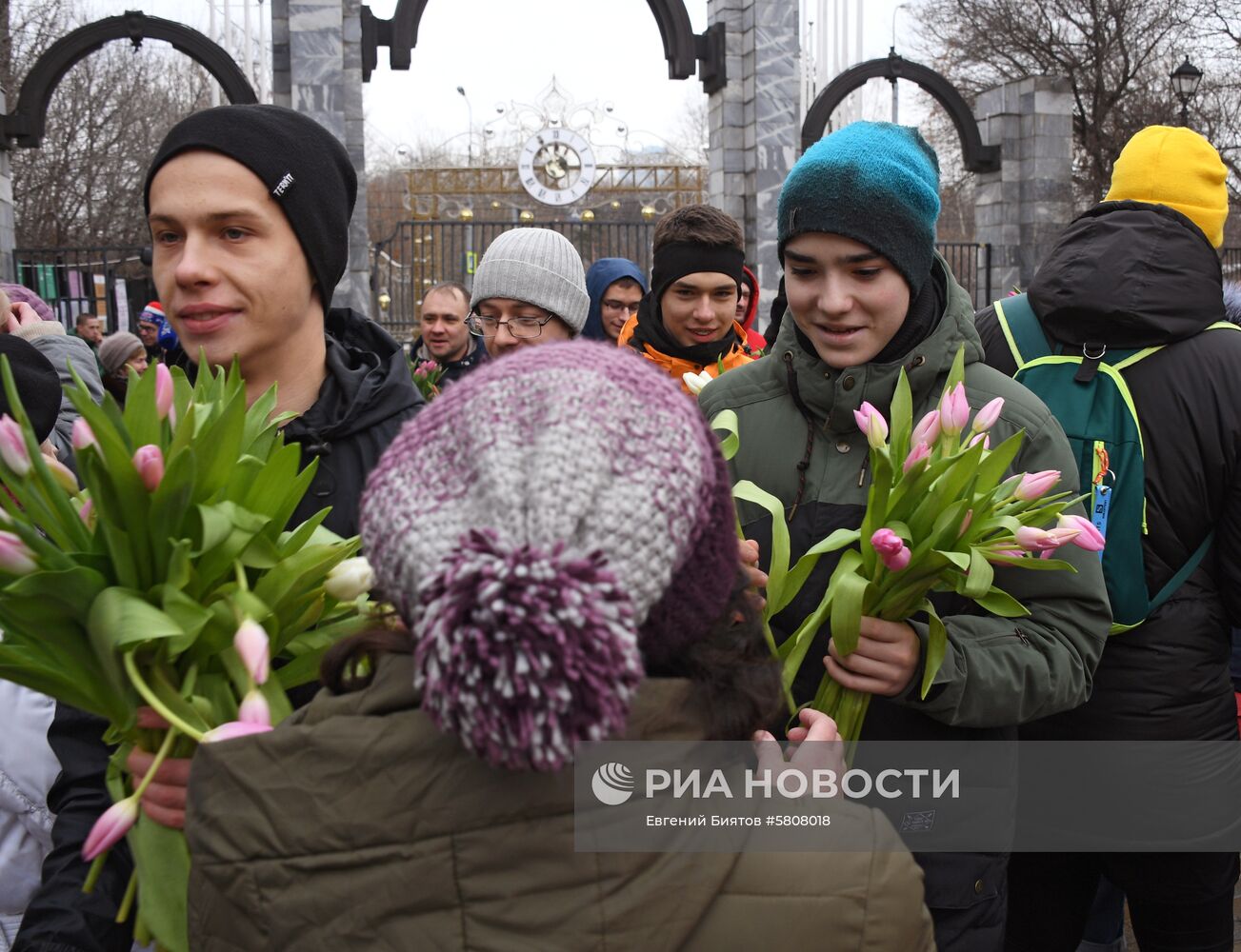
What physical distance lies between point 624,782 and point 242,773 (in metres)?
0.37

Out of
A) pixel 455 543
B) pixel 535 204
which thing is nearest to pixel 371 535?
pixel 455 543

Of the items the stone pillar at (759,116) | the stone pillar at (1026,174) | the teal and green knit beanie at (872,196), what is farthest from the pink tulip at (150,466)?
the stone pillar at (1026,174)

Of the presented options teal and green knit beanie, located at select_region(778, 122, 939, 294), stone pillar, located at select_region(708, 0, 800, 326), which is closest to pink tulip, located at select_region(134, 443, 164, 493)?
teal and green knit beanie, located at select_region(778, 122, 939, 294)

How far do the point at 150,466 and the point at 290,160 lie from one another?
30.2 inches

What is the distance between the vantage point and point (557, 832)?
1.10 m

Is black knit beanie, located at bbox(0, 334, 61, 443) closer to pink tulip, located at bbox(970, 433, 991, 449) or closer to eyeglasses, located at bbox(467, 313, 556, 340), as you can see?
eyeglasses, located at bbox(467, 313, 556, 340)

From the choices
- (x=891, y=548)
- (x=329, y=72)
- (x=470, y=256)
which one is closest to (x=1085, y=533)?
(x=891, y=548)

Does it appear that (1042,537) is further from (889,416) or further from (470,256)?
(470,256)

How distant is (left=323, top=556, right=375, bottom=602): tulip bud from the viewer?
4.43 ft

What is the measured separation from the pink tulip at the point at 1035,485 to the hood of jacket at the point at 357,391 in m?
1.05

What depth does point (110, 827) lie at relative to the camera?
4.09 feet

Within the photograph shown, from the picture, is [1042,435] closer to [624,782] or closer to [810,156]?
[810,156]

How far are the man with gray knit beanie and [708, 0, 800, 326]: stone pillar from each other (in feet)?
32.0

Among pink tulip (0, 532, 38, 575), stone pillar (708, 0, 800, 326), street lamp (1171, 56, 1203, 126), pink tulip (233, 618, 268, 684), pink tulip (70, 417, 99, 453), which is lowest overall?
pink tulip (233, 618, 268, 684)
